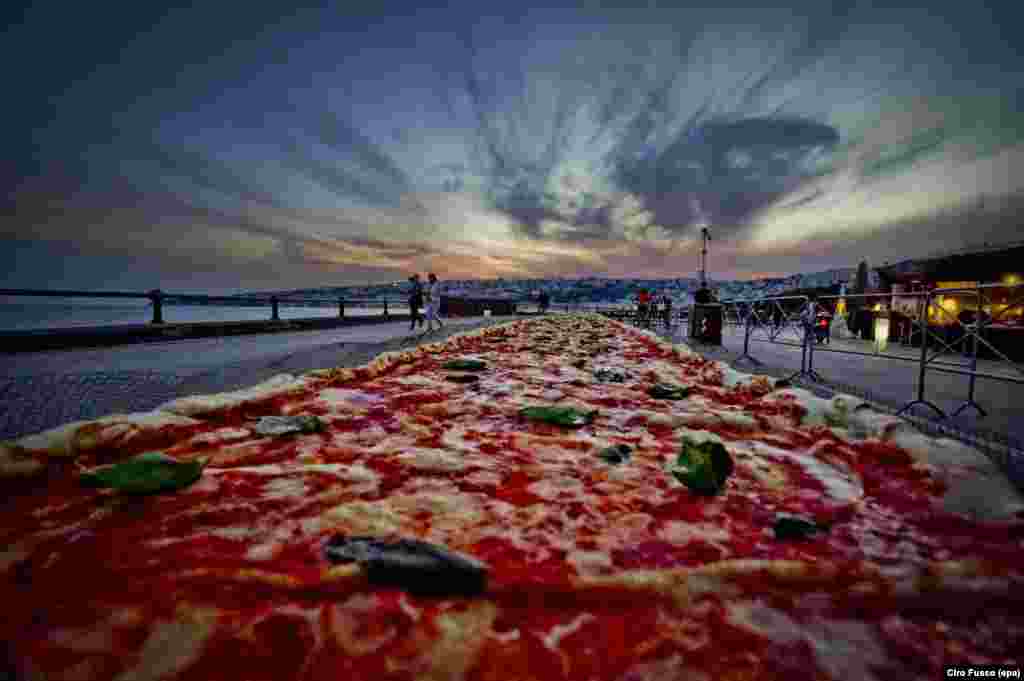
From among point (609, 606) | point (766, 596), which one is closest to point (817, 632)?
point (766, 596)

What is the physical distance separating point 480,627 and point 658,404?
273 cm

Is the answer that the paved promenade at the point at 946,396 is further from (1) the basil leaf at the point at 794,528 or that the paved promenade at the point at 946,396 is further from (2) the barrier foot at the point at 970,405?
(1) the basil leaf at the point at 794,528

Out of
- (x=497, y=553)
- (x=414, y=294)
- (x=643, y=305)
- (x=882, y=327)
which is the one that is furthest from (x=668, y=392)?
(x=643, y=305)

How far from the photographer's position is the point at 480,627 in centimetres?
107

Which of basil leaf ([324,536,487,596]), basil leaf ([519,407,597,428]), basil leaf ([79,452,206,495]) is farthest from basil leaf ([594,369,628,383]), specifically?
basil leaf ([79,452,206,495])

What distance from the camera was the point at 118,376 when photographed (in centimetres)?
489

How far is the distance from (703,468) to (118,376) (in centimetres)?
630

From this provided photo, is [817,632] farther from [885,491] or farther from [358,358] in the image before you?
[358,358]

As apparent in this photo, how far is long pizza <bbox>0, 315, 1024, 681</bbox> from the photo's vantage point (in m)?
1.00

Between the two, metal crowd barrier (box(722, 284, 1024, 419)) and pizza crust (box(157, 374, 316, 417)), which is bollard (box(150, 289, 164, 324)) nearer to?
pizza crust (box(157, 374, 316, 417))

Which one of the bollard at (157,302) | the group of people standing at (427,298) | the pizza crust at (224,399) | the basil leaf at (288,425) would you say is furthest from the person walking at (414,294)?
the basil leaf at (288,425)

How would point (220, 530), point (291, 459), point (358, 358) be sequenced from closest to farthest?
point (220, 530) → point (291, 459) → point (358, 358)

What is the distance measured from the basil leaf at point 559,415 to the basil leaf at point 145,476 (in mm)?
1890

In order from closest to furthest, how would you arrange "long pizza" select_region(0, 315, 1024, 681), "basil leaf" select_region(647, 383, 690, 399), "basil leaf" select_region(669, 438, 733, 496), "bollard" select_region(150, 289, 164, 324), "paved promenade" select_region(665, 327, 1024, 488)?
"long pizza" select_region(0, 315, 1024, 681)
"basil leaf" select_region(669, 438, 733, 496)
"paved promenade" select_region(665, 327, 1024, 488)
"basil leaf" select_region(647, 383, 690, 399)
"bollard" select_region(150, 289, 164, 324)
